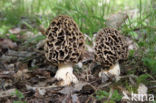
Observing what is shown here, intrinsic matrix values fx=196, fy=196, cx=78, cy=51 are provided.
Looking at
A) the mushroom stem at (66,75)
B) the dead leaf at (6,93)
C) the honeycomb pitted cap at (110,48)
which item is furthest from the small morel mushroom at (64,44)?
the dead leaf at (6,93)

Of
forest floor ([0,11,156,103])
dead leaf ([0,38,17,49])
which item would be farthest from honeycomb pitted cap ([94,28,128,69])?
dead leaf ([0,38,17,49])

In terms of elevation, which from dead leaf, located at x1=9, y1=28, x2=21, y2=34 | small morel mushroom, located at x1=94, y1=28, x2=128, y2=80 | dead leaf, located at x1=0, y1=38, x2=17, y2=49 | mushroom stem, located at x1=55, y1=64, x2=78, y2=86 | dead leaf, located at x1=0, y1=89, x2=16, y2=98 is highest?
dead leaf, located at x1=9, y1=28, x2=21, y2=34

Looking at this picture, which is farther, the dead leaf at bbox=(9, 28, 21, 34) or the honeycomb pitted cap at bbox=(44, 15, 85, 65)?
the dead leaf at bbox=(9, 28, 21, 34)

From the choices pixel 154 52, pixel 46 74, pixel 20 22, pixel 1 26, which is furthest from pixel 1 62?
pixel 20 22

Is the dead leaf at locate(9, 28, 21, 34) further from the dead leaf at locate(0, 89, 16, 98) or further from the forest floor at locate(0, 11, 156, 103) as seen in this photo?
the dead leaf at locate(0, 89, 16, 98)

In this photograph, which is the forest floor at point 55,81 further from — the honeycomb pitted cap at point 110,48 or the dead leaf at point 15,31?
the dead leaf at point 15,31

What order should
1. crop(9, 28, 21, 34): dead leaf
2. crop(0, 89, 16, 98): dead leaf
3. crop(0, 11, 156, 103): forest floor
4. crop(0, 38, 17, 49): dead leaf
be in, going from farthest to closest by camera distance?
crop(9, 28, 21, 34): dead leaf → crop(0, 38, 17, 49): dead leaf → crop(0, 89, 16, 98): dead leaf → crop(0, 11, 156, 103): forest floor

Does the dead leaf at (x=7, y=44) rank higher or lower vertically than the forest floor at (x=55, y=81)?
higher
